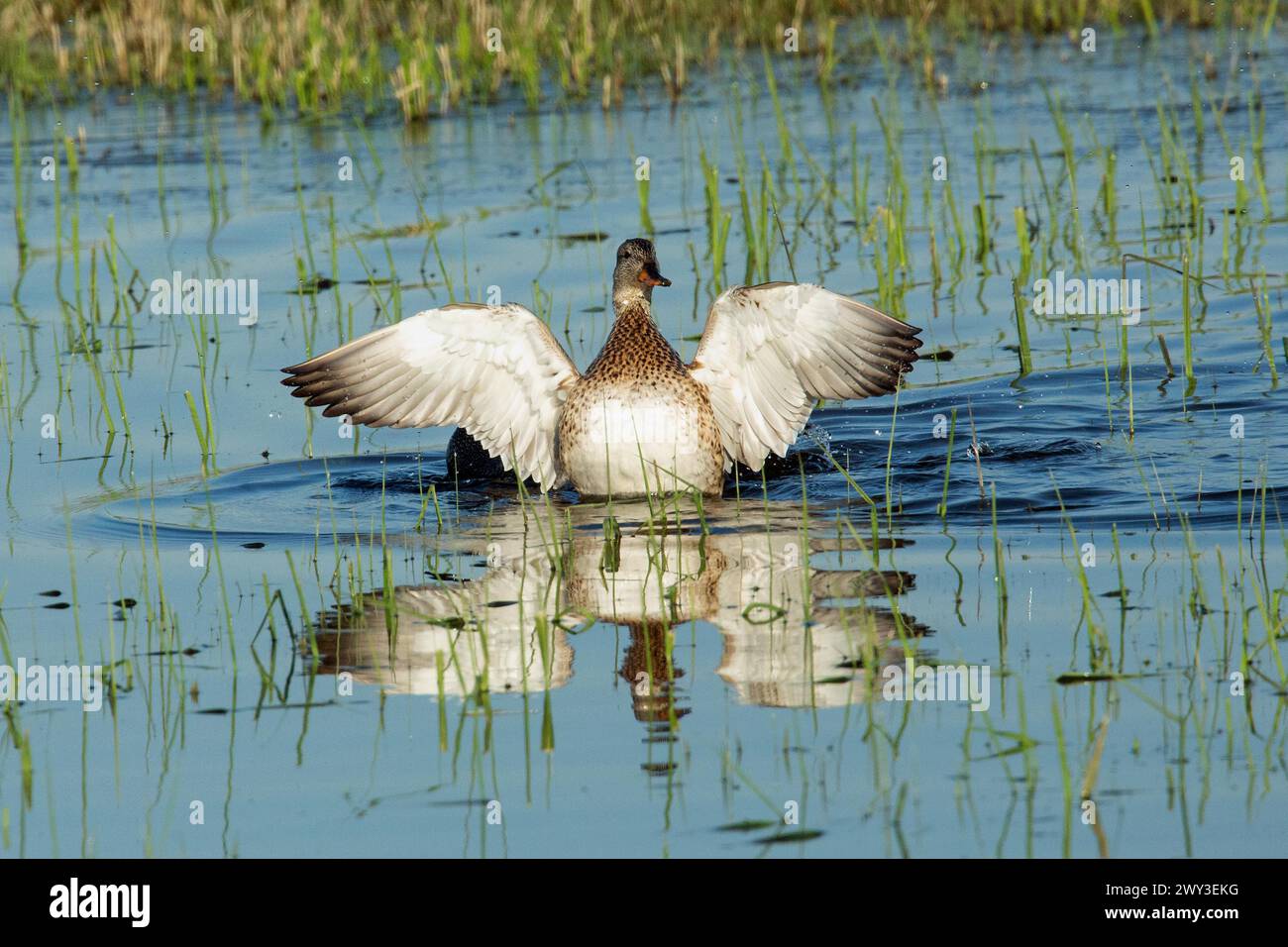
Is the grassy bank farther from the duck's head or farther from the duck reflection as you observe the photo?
the duck reflection

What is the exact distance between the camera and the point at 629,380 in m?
6.84

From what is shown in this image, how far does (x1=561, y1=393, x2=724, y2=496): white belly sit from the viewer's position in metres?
6.80

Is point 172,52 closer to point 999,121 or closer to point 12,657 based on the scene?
point 999,121

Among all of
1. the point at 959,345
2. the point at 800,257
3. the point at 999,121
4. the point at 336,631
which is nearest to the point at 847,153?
the point at 999,121

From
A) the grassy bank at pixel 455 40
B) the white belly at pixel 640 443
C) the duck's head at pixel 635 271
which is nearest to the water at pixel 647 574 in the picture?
the white belly at pixel 640 443

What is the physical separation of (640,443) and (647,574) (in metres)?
1.28

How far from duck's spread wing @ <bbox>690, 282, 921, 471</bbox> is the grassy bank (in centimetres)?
664

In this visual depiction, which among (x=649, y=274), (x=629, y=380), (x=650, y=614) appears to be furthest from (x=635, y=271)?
(x=650, y=614)

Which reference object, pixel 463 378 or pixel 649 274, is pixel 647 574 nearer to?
pixel 463 378

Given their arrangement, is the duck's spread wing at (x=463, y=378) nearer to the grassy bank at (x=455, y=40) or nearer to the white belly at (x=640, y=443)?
the white belly at (x=640, y=443)

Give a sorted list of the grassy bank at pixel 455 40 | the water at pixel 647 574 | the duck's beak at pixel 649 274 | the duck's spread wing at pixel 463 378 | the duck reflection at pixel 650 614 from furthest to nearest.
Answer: the grassy bank at pixel 455 40, the duck's beak at pixel 649 274, the duck's spread wing at pixel 463 378, the duck reflection at pixel 650 614, the water at pixel 647 574

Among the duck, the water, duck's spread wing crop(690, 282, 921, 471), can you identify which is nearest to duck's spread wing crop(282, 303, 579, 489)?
the duck

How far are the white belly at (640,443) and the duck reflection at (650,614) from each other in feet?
1.51

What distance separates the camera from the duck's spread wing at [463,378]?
22.2ft
